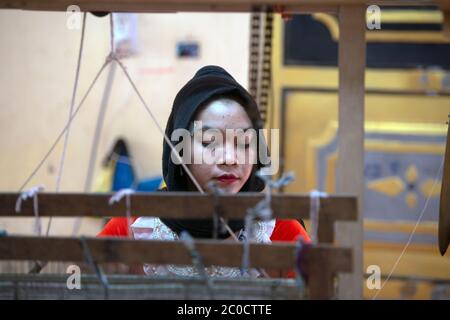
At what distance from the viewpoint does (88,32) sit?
11.9 feet

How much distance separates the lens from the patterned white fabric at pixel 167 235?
5.26ft

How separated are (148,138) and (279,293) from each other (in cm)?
266

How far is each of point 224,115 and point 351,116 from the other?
1.01ft

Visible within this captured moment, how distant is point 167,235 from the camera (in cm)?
167

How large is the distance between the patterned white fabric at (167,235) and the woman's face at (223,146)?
153mm

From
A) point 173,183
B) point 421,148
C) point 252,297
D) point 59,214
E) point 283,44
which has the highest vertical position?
point 283,44

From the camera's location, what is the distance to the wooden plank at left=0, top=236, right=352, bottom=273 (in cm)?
103

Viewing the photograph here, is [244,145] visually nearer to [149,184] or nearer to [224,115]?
[224,115]

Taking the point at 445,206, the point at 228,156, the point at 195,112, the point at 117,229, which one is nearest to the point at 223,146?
the point at 228,156

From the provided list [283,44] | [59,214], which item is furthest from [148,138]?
[59,214]

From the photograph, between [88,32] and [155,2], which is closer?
[155,2]

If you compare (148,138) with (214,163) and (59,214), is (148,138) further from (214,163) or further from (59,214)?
(59,214)

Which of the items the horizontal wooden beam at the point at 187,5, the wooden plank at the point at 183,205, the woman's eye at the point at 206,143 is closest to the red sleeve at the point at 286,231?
the woman's eye at the point at 206,143

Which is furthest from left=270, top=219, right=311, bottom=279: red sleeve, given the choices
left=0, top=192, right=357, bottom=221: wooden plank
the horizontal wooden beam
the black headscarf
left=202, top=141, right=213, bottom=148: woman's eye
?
left=0, top=192, right=357, bottom=221: wooden plank
